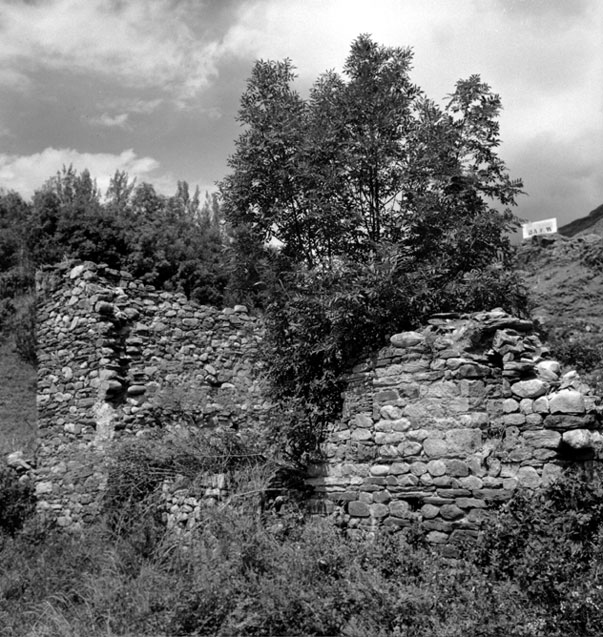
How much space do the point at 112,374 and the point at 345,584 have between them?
5.70 metres

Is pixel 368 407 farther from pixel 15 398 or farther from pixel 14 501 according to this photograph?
pixel 15 398

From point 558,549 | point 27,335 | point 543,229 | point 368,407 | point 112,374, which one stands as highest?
point 543,229

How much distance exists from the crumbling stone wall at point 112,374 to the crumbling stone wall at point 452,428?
103 inches

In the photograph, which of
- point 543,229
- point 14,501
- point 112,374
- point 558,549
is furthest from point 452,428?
point 543,229

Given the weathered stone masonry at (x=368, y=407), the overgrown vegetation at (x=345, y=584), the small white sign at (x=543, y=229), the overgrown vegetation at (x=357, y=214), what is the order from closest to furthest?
the overgrown vegetation at (x=345, y=584) → the weathered stone masonry at (x=368, y=407) → the overgrown vegetation at (x=357, y=214) → the small white sign at (x=543, y=229)

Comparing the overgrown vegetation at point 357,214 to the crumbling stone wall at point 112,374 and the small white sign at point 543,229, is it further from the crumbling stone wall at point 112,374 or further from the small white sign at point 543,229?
the small white sign at point 543,229

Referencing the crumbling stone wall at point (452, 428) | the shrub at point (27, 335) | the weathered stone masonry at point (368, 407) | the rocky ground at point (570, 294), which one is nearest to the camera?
the crumbling stone wall at point (452, 428)

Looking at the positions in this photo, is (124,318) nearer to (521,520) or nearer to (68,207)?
(521,520)

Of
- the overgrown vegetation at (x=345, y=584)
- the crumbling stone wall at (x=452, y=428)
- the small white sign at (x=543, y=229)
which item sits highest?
the small white sign at (x=543, y=229)

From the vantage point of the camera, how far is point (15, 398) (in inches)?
715

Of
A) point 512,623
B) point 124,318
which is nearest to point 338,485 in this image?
point 512,623

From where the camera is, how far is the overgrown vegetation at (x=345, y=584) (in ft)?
15.1

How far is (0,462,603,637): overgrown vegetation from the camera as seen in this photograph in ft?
15.1

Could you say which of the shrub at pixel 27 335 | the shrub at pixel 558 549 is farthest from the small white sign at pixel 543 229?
the shrub at pixel 27 335
